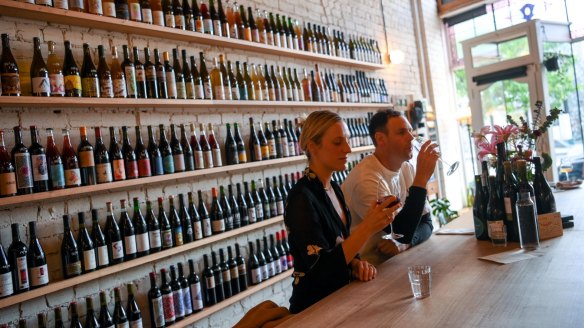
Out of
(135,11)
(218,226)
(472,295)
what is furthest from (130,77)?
(472,295)

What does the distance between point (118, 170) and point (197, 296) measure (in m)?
0.93

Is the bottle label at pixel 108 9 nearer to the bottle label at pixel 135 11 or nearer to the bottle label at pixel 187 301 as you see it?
the bottle label at pixel 135 11

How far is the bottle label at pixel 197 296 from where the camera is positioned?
278cm

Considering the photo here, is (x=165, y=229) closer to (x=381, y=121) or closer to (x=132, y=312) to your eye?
(x=132, y=312)

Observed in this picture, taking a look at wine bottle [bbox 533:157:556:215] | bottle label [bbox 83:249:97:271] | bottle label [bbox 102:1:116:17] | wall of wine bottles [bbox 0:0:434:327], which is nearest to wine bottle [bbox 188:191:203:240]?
wall of wine bottles [bbox 0:0:434:327]

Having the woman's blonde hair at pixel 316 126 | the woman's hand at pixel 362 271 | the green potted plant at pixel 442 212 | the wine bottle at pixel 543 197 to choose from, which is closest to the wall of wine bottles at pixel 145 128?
the woman's blonde hair at pixel 316 126

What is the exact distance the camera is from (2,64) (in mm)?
2154

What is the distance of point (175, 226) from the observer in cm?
278

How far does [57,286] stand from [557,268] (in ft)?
6.72

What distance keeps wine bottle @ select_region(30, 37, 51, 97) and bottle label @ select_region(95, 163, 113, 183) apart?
43 centimetres

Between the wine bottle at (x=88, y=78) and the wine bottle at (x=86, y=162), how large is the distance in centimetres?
19

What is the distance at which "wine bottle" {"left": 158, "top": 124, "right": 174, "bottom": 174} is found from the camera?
2697mm

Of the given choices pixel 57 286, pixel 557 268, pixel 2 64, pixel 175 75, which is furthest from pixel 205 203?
pixel 557 268

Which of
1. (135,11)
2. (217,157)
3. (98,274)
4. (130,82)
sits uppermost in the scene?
(135,11)
